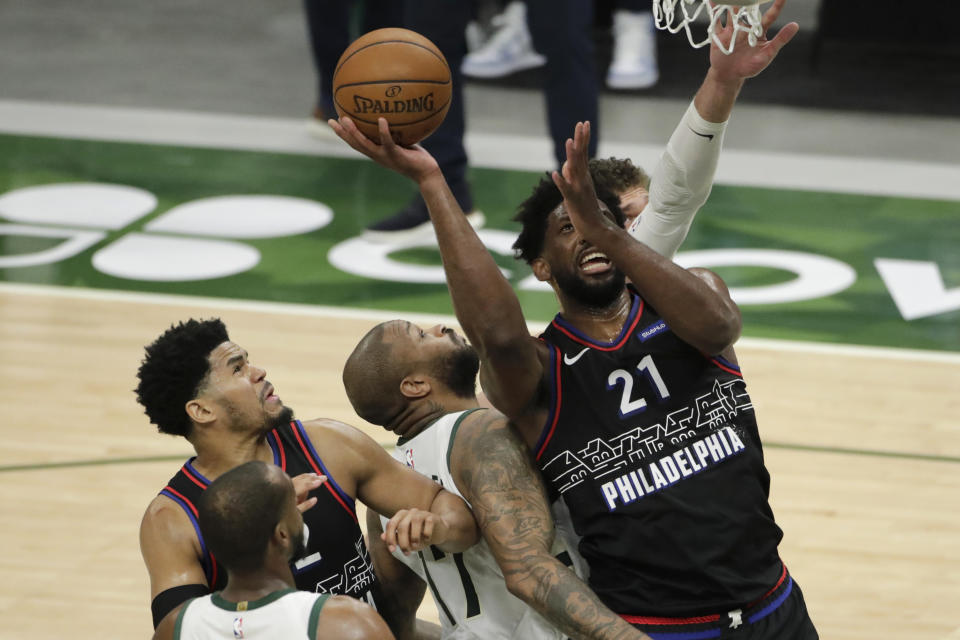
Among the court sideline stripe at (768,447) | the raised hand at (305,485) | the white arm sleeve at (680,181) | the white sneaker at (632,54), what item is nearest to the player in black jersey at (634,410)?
the white arm sleeve at (680,181)

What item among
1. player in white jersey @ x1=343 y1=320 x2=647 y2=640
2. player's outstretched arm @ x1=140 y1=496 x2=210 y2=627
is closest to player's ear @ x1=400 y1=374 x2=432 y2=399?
player in white jersey @ x1=343 y1=320 x2=647 y2=640

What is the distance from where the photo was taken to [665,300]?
2891 mm

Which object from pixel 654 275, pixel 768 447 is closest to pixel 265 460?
pixel 654 275

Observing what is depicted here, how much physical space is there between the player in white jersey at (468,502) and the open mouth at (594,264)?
0.37 metres

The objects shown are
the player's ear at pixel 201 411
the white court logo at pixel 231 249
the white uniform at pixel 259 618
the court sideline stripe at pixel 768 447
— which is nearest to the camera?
the white uniform at pixel 259 618

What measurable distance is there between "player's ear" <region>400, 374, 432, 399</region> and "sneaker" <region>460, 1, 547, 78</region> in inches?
276

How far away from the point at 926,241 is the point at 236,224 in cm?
348

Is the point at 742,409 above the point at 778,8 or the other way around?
the other way around

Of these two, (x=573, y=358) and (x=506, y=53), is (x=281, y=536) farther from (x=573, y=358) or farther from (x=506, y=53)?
(x=506, y=53)

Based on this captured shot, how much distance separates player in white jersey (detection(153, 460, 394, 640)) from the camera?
2484 mm

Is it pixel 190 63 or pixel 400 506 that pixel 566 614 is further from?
pixel 190 63

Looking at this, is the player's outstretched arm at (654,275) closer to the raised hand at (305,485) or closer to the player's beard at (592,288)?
the player's beard at (592,288)

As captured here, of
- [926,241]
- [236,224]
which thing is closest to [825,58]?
[926,241]

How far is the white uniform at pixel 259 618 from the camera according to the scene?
247cm
